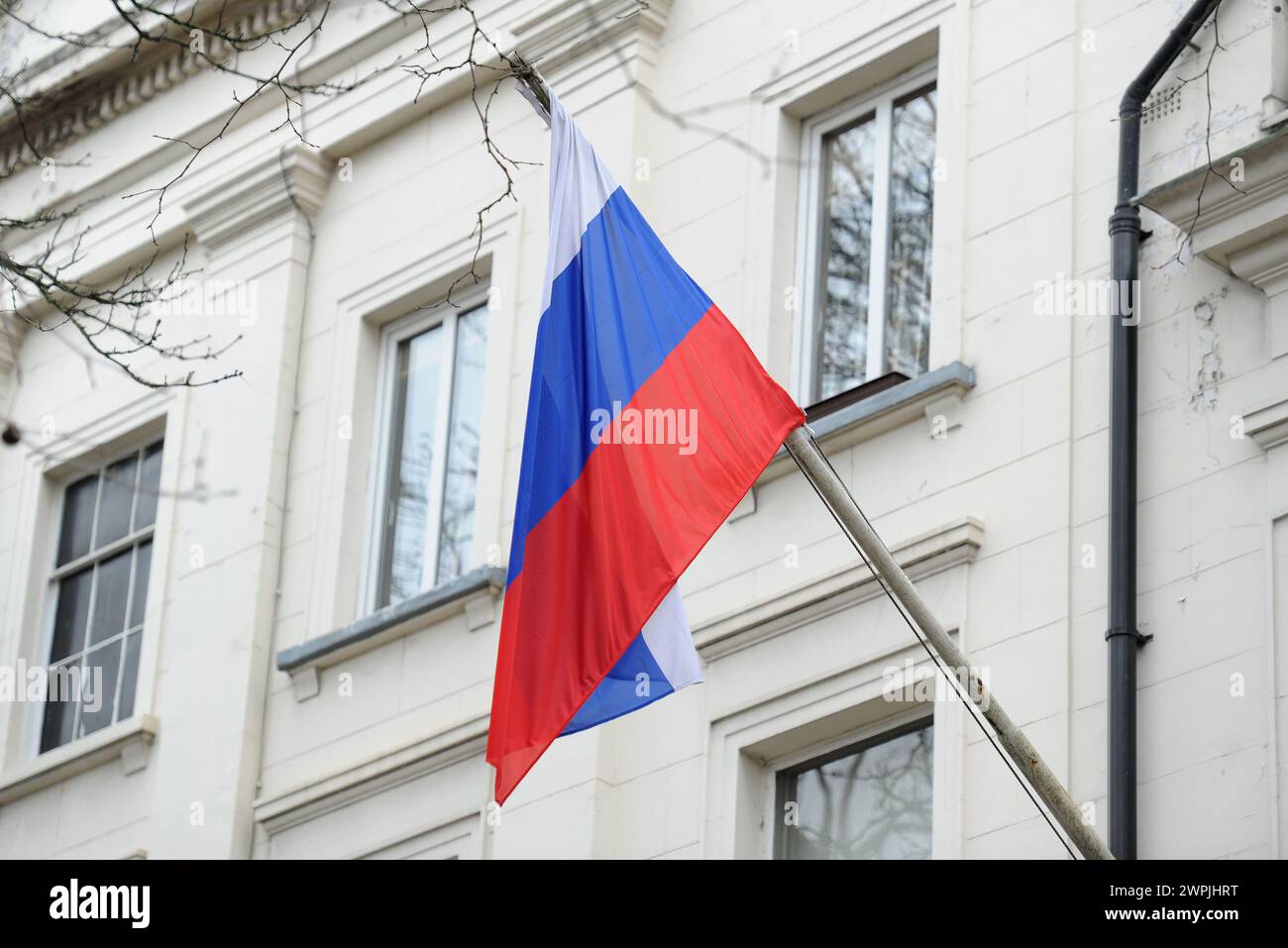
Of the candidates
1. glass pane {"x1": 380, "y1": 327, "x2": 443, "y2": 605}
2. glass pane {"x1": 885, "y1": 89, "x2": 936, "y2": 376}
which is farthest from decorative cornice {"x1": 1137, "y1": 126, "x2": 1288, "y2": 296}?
glass pane {"x1": 380, "y1": 327, "x2": 443, "y2": 605}

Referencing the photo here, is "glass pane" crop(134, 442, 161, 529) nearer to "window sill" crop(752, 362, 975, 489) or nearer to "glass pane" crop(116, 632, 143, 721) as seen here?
"glass pane" crop(116, 632, 143, 721)

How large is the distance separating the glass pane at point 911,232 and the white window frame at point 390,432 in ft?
10.3

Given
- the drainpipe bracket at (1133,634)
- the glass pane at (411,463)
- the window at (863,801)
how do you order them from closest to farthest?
the drainpipe bracket at (1133,634)
the window at (863,801)
the glass pane at (411,463)

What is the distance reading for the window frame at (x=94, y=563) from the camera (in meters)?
18.5

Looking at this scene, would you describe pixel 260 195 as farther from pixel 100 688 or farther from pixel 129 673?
pixel 100 688

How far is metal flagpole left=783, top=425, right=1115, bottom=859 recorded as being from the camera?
32.8ft

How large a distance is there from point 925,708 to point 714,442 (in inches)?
128

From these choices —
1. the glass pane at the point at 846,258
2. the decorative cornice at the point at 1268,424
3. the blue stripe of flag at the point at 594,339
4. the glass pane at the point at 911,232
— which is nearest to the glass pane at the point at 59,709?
the glass pane at the point at 846,258

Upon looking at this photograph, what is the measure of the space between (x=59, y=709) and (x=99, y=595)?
0.81m

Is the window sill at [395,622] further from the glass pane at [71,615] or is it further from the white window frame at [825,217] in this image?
the glass pane at [71,615]

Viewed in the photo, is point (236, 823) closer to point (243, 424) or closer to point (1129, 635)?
point (243, 424)

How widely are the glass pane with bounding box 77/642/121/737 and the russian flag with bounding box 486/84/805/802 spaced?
8.20 m

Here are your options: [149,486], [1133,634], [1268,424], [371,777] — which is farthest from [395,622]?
[1268,424]

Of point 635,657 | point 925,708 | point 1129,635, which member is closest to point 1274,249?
point 1129,635
